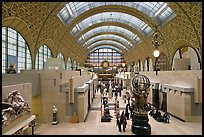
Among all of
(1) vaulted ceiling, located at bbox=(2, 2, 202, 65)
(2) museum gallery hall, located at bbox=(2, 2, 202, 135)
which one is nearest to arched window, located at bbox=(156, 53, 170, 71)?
(1) vaulted ceiling, located at bbox=(2, 2, 202, 65)

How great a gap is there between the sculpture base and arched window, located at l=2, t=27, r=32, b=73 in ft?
34.1

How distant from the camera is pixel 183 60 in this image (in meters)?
24.6

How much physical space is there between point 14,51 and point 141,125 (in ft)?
39.5

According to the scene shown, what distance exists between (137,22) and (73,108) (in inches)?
1004

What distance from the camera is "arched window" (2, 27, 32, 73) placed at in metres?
15.9

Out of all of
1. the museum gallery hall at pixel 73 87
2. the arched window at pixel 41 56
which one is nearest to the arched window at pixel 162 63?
the museum gallery hall at pixel 73 87

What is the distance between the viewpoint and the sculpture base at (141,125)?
1207 cm

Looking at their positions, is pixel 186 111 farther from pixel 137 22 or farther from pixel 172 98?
pixel 137 22

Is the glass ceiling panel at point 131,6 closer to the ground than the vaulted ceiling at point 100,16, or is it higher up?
higher up

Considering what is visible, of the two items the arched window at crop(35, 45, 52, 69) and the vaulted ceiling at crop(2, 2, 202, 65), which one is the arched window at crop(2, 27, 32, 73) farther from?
the arched window at crop(35, 45, 52, 69)

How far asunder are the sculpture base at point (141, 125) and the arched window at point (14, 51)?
10.4 m

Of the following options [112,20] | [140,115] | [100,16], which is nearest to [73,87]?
[140,115]

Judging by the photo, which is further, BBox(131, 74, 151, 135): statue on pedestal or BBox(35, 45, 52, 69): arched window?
BBox(35, 45, 52, 69): arched window

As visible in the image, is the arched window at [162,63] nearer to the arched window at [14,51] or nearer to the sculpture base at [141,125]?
the arched window at [14,51]
